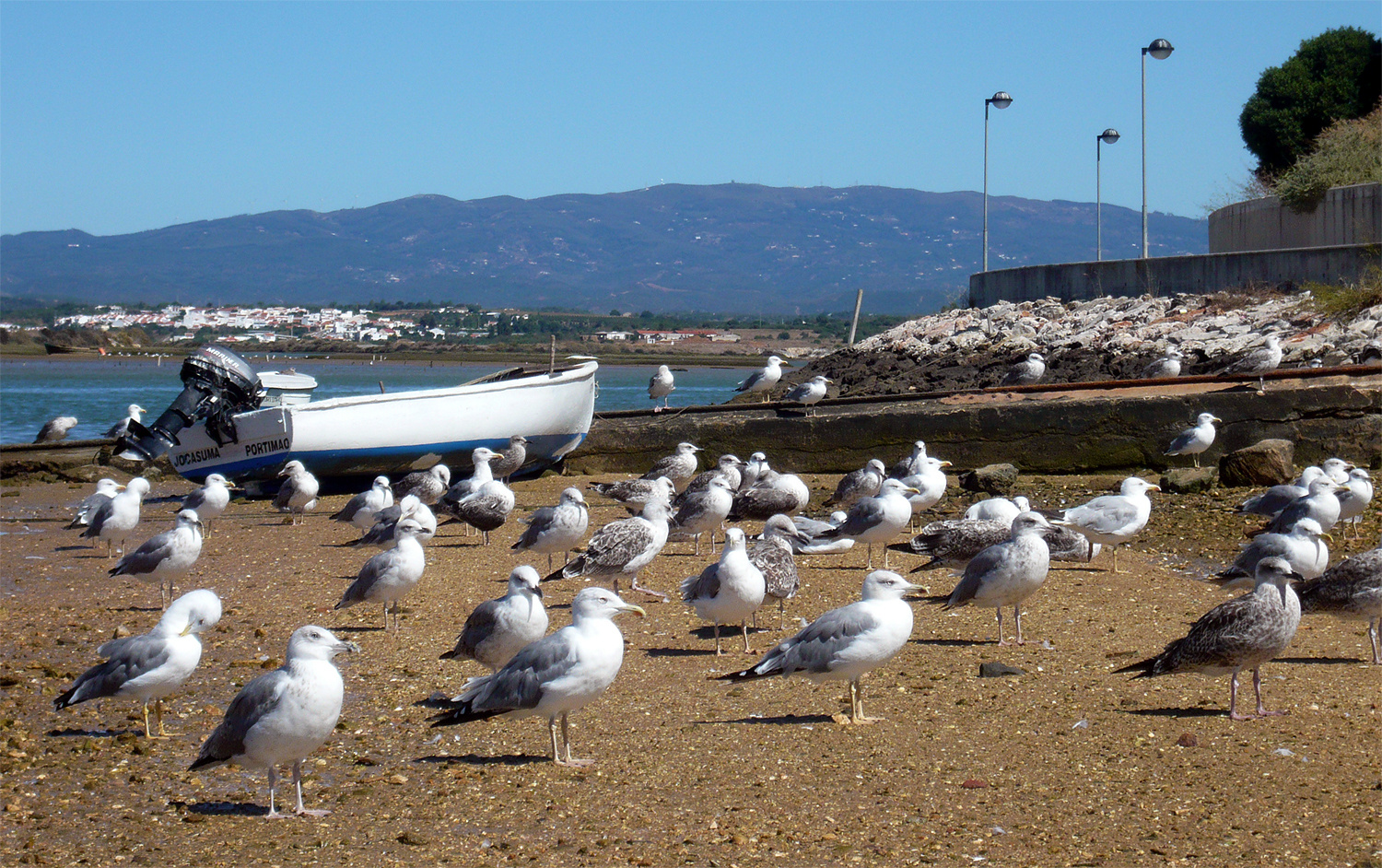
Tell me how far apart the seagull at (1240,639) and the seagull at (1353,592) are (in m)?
0.91

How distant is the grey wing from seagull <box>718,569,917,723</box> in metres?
2.50

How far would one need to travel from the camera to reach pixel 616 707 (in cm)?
755

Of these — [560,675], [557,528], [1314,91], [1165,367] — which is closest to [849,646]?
[560,675]

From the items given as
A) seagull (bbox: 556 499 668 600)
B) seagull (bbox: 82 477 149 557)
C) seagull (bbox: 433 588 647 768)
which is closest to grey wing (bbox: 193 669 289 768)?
seagull (bbox: 433 588 647 768)

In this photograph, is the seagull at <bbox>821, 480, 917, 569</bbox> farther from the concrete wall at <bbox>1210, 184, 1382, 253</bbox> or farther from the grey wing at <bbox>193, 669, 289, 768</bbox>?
the concrete wall at <bbox>1210, 184, 1382, 253</bbox>

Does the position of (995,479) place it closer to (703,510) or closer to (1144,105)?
(703,510)

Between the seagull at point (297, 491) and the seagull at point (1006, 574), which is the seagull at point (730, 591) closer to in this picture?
the seagull at point (1006, 574)

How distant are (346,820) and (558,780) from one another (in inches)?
39.6

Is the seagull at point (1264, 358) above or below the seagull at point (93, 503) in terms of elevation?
above

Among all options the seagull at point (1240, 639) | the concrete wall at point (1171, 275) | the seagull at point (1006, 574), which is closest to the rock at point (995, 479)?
the seagull at point (1006, 574)

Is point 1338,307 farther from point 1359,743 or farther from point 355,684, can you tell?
point 355,684

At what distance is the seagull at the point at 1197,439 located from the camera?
14.6 metres

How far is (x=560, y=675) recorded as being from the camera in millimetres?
6438

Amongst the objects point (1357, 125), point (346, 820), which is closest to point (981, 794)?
point (346, 820)
